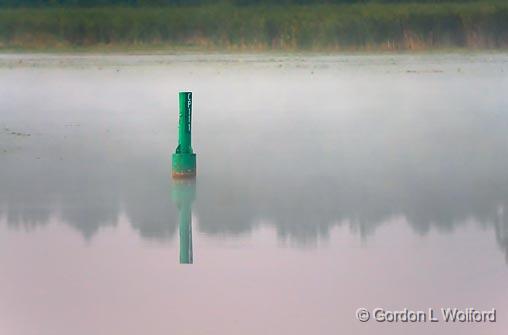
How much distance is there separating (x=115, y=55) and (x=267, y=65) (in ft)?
7.07

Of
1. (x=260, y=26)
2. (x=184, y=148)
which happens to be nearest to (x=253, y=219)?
(x=184, y=148)

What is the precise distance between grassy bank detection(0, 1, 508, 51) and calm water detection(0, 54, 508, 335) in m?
4.68

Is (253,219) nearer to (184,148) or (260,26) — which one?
(184,148)

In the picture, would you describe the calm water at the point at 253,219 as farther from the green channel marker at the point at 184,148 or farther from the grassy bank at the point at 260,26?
the grassy bank at the point at 260,26

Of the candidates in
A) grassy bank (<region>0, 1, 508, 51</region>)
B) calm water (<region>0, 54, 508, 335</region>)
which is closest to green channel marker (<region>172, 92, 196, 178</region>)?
calm water (<region>0, 54, 508, 335</region>)

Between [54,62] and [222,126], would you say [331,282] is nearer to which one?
[222,126]

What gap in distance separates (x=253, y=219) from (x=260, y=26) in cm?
1236

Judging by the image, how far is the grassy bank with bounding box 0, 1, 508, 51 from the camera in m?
16.5

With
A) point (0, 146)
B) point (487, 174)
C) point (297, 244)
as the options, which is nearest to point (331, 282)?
point (297, 244)

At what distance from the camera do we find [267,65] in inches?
745

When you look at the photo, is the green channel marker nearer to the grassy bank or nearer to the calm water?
the calm water

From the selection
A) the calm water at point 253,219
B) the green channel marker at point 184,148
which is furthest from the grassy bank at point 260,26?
the green channel marker at point 184,148

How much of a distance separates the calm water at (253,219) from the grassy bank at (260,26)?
A: 468 centimetres

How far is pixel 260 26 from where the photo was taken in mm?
17594
